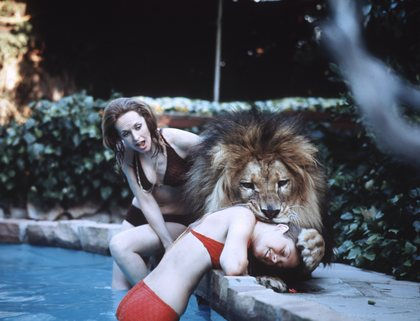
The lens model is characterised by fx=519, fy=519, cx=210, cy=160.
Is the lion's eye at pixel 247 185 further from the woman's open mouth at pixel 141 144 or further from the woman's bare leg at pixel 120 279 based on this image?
the woman's bare leg at pixel 120 279

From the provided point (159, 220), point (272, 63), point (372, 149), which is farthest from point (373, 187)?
point (272, 63)

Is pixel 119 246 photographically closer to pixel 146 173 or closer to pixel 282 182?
pixel 146 173

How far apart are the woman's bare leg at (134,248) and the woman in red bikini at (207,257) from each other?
76 centimetres

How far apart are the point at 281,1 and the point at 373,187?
17.8 feet

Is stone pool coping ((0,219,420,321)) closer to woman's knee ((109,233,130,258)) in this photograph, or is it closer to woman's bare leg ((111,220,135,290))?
woman's knee ((109,233,130,258))

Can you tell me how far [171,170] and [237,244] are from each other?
41.4 inches

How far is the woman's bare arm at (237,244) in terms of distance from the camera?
237 centimetres

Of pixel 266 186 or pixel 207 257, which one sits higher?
pixel 266 186

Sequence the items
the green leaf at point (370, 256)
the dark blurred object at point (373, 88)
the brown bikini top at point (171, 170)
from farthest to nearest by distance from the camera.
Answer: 1. the green leaf at point (370, 256)
2. the brown bikini top at point (171, 170)
3. the dark blurred object at point (373, 88)

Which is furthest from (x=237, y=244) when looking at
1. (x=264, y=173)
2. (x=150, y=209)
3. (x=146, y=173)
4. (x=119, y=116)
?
Answer: (x=119, y=116)

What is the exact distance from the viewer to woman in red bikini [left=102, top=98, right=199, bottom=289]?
3221mm

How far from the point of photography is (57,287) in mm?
3980

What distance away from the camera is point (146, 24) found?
919 centimetres

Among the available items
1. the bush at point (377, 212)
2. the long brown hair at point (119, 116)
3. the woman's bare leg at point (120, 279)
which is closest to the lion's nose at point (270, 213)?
the bush at point (377, 212)
